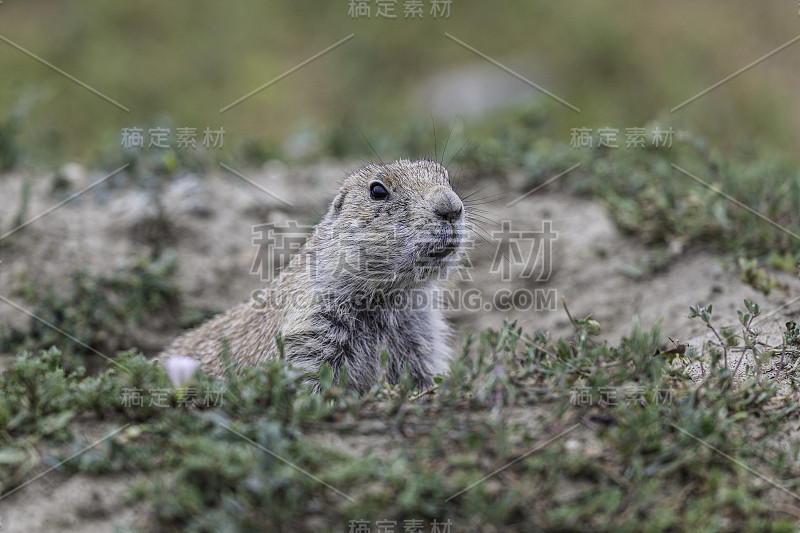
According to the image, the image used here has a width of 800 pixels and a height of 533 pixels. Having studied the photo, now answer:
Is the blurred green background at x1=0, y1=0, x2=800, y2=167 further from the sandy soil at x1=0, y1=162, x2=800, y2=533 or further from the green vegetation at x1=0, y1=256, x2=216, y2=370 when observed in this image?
the green vegetation at x1=0, y1=256, x2=216, y2=370

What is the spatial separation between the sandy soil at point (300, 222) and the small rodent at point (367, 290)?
3.21 feet

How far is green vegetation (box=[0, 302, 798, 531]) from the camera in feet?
10.0

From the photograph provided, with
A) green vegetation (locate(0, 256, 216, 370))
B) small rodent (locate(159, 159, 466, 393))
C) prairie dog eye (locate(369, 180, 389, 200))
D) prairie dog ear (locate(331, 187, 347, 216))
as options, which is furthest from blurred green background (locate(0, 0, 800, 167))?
prairie dog eye (locate(369, 180, 389, 200))

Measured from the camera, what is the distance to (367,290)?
5.16 meters

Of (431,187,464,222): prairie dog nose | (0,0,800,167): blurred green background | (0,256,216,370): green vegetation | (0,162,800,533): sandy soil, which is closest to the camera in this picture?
(431,187,464,222): prairie dog nose

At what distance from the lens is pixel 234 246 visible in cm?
722

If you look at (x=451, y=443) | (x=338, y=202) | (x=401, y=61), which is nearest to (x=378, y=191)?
(x=338, y=202)

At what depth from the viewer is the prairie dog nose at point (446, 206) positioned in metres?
4.68

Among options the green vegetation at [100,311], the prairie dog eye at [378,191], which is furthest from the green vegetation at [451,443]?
the green vegetation at [100,311]

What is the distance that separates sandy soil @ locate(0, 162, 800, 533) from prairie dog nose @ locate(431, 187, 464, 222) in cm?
161

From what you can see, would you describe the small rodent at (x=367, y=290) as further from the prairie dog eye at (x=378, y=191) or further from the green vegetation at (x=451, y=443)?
the green vegetation at (x=451, y=443)

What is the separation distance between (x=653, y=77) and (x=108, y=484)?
12.3 metres

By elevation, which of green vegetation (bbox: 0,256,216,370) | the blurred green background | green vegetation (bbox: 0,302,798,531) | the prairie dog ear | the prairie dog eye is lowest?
green vegetation (bbox: 0,256,216,370)

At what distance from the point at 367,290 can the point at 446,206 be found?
87 cm
